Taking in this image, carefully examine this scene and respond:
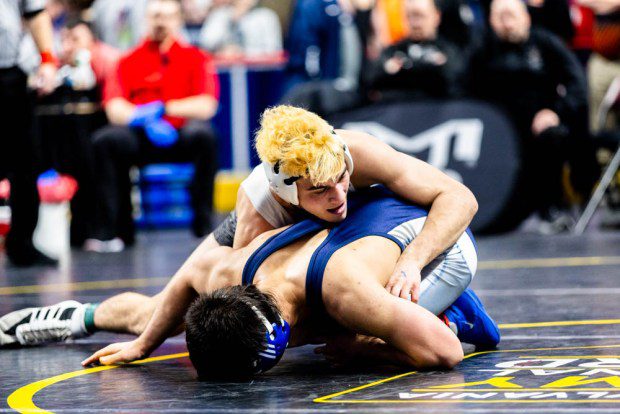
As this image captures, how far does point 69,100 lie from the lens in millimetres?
8930

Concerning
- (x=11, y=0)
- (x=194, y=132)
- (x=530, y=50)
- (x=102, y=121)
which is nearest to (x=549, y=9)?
(x=530, y=50)

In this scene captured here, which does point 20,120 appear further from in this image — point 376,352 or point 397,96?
point 376,352

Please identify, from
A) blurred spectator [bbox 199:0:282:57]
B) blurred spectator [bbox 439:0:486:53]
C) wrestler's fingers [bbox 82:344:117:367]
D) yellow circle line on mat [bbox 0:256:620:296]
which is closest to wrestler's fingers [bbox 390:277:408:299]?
wrestler's fingers [bbox 82:344:117:367]

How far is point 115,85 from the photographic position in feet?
29.0

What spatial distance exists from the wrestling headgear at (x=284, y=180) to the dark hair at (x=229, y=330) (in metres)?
0.33

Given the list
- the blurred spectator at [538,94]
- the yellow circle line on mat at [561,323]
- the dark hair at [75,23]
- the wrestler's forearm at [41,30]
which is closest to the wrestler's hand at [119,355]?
the yellow circle line on mat at [561,323]

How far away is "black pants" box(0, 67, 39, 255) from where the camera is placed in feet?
24.0

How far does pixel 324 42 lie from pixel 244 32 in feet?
4.20

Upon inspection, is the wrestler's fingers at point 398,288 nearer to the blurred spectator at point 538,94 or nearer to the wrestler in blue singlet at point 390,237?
the wrestler in blue singlet at point 390,237

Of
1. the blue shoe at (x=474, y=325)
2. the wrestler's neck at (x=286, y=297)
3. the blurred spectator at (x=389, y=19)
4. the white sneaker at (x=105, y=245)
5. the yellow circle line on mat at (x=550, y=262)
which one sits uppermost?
the blurred spectator at (x=389, y=19)

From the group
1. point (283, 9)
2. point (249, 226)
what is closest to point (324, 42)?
point (283, 9)

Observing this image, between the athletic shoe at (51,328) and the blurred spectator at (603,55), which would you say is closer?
the athletic shoe at (51,328)

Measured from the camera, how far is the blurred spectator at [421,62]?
878 cm

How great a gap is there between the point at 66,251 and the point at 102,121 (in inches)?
46.6
